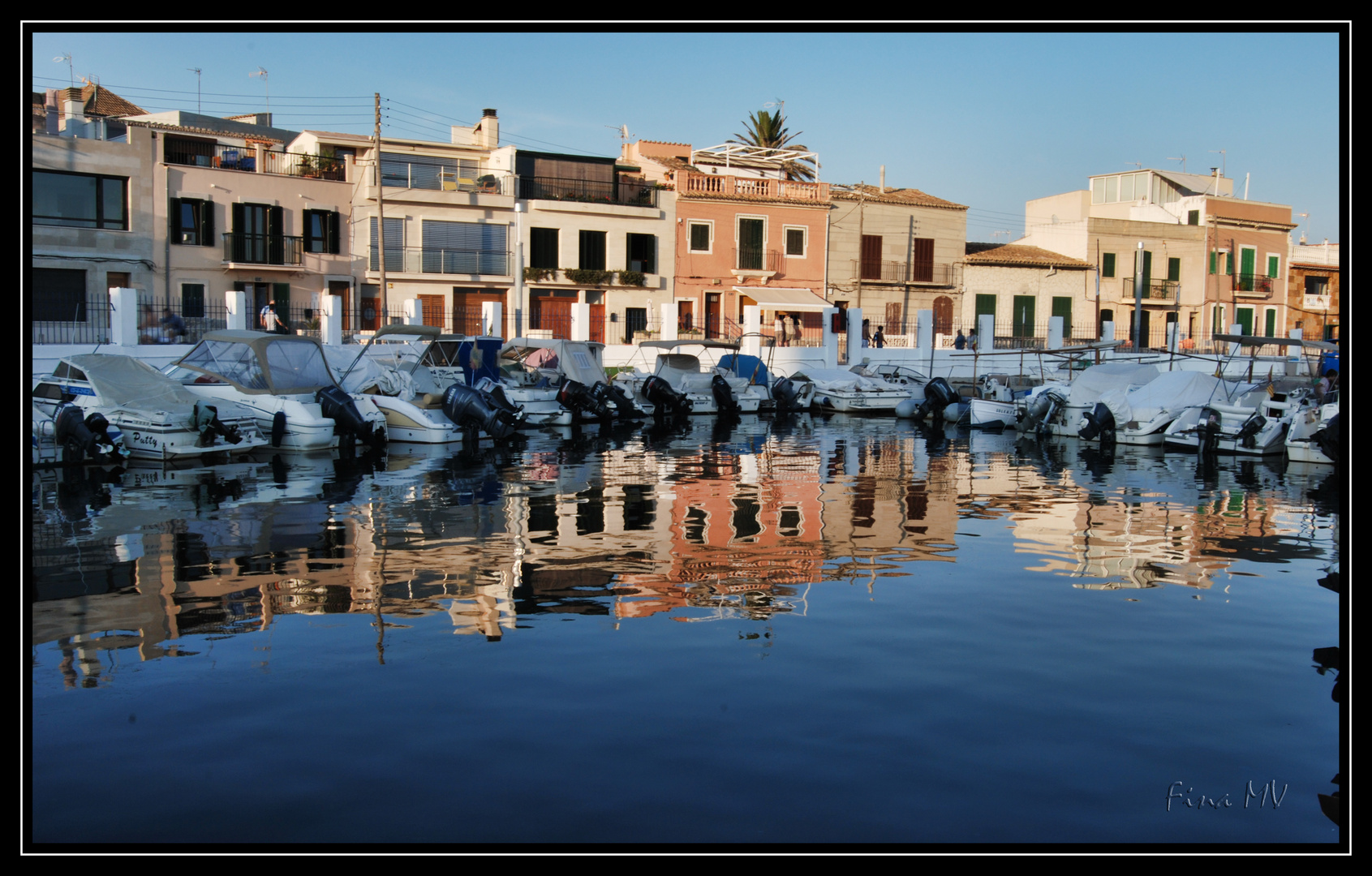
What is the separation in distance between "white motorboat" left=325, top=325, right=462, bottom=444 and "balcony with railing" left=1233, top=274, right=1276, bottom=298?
136ft

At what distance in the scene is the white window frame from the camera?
4403cm

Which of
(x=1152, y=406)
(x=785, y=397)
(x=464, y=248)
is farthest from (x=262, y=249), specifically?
(x=1152, y=406)

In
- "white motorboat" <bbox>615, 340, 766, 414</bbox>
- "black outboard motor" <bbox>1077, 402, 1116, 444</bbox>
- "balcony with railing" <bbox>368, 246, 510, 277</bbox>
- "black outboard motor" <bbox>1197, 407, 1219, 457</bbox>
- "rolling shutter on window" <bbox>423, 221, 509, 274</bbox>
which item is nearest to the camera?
"black outboard motor" <bbox>1197, 407, 1219, 457</bbox>

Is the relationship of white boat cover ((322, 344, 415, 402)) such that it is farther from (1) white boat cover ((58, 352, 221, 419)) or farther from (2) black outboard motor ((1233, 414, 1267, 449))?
(2) black outboard motor ((1233, 414, 1267, 449))

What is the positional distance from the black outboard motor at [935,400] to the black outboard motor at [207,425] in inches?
645

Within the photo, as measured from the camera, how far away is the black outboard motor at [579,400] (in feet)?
82.1

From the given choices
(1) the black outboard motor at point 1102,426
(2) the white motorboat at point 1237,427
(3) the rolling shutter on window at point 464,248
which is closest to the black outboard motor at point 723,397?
(1) the black outboard motor at point 1102,426

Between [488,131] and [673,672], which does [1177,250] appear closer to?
[488,131]

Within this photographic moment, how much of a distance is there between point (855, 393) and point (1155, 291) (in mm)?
27656

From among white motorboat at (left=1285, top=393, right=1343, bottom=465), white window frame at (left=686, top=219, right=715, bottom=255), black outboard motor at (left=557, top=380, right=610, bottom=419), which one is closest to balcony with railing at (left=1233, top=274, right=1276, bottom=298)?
white window frame at (left=686, top=219, right=715, bottom=255)

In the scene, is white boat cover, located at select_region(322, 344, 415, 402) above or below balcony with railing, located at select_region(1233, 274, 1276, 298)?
below

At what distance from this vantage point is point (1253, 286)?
53.8 m
